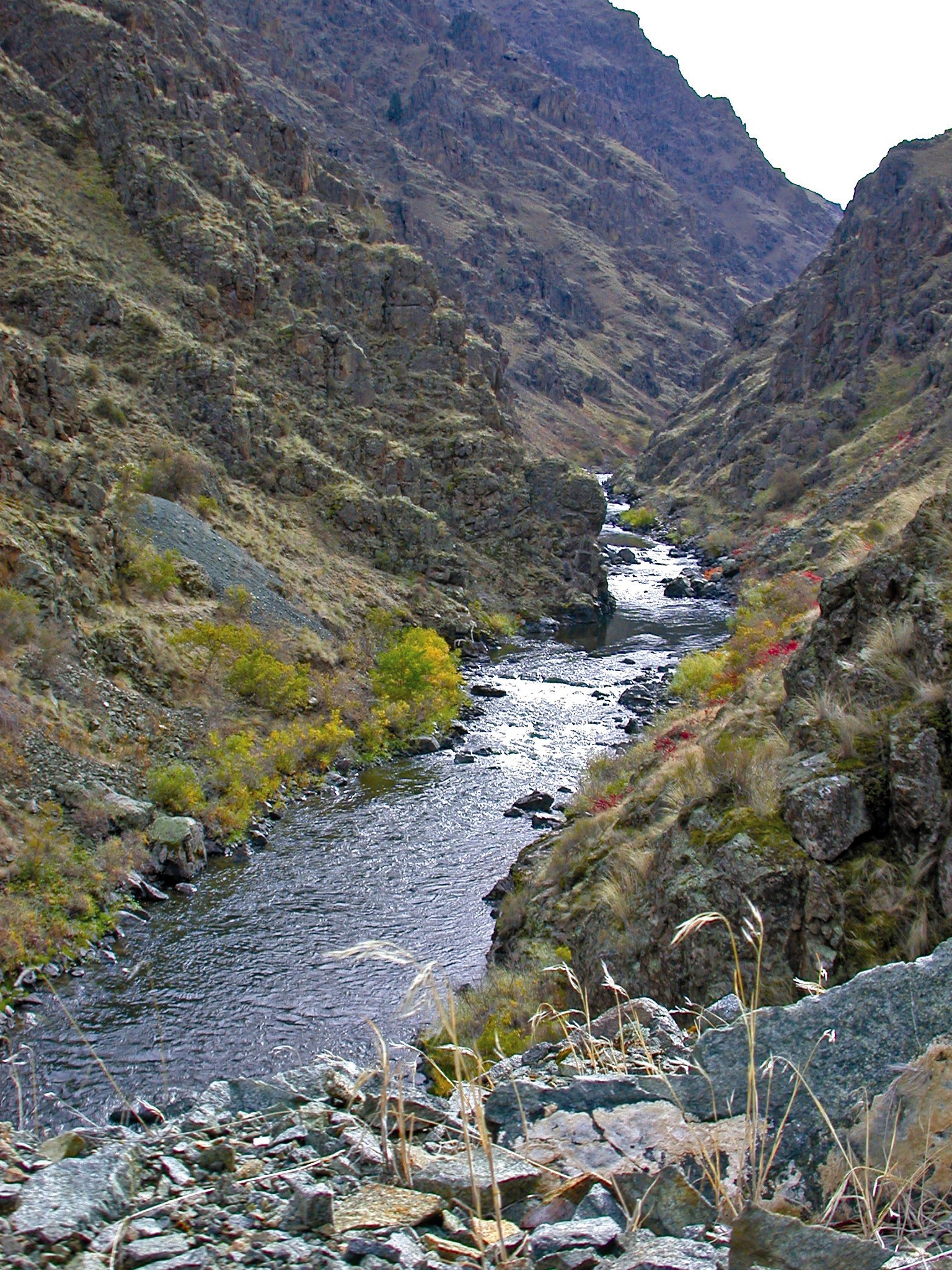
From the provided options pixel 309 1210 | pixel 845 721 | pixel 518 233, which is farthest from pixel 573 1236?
pixel 518 233

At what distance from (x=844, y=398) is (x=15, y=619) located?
242ft

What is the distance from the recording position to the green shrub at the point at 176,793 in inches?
920

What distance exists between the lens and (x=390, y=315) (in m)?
59.9

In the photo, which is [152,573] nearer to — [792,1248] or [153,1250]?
[153,1250]

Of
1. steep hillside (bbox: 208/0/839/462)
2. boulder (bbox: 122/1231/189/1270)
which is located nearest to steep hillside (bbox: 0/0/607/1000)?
boulder (bbox: 122/1231/189/1270)

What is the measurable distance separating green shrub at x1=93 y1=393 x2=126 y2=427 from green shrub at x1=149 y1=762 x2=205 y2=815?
2389cm

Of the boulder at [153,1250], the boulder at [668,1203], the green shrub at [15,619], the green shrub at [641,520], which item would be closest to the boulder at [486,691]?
the green shrub at [15,619]

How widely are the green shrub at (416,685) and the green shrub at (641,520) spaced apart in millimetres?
53736

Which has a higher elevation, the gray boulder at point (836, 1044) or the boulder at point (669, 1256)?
the gray boulder at point (836, 1044)

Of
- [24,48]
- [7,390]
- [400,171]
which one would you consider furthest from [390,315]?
[400,171]

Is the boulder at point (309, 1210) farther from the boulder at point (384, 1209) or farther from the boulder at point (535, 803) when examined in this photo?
the boulder at point (535, 803)

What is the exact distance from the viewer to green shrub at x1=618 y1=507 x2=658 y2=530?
87375mm

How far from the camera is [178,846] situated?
21797mm

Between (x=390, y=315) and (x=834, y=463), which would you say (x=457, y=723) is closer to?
(x=390, y=315)
